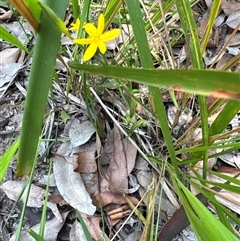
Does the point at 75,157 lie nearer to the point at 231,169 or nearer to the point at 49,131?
the point at 49,131

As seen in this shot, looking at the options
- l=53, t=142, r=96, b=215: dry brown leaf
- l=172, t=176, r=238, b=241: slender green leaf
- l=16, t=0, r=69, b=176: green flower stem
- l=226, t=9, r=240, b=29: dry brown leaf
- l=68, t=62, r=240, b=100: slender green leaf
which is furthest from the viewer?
l=226, t=9, r=240, b=29: dry brown leaf

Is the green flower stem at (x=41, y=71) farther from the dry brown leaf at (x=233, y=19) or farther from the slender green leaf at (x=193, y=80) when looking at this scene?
the dry brown leaf at (x=233, y=19)

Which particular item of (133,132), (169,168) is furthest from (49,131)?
(169,168)

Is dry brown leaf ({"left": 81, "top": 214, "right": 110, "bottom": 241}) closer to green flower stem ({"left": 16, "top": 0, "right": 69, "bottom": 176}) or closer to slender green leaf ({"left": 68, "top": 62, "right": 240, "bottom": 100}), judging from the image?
green flower stem ({"left": 16, "top": 0, "right": 69, "bottom": 176})

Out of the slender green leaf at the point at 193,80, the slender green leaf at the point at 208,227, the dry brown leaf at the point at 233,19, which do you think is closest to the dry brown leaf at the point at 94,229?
the slender green leaf at the point at 208,227

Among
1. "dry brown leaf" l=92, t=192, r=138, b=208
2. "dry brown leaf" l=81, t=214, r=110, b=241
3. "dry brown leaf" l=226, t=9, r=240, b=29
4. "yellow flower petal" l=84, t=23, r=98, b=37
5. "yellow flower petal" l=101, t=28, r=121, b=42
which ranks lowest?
"dry brown leaf" l=81, t=214, r=110, b=241

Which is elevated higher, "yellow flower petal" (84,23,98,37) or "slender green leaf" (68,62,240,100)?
"yellow flower petal" (84,23,98,37)

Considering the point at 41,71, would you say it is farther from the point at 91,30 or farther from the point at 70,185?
the point at 70,185

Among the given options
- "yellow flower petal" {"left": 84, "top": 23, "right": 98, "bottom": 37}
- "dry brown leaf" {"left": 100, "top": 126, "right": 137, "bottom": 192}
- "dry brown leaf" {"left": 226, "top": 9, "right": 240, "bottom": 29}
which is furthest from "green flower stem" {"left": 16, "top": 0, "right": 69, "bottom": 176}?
"dry brown leaf" {"left": 226, "top": 9, "right": 240, "bottom": 29}

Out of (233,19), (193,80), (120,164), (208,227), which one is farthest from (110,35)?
(233,19)
